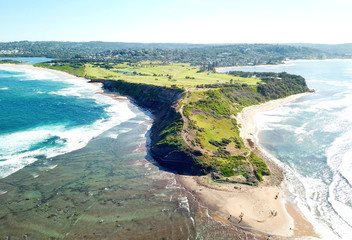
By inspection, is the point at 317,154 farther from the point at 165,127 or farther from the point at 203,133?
the point at 165,127

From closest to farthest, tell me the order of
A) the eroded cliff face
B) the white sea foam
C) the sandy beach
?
the sandy beach
the white sea foam
the eroded cliff face

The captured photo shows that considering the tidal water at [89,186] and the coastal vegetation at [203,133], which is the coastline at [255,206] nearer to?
the tidal water at [89,186]

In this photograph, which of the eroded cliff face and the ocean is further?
the eroded cliff face

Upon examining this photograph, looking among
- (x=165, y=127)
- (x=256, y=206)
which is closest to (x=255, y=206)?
(x=256, y=206)

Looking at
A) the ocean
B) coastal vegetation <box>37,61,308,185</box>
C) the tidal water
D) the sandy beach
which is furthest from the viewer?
coastal vegetation <box>37,61,308,185</box>

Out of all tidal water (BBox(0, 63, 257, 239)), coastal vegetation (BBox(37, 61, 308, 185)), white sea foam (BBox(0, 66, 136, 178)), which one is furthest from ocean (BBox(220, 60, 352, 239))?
white sea foam (BBox(0, 66, 136, 178))

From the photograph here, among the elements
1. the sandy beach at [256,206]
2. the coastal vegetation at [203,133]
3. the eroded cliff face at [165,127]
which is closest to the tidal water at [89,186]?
the sandy beach at [256,206]

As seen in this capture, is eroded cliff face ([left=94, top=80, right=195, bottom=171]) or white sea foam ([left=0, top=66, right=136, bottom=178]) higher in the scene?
eroded cliff face ([left=94, top=80, right=195, bottom=171])

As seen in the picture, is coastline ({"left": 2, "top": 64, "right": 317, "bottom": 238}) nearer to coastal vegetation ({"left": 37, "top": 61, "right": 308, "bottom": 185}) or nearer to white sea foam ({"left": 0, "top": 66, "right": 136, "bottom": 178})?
coastal vegetation ({"left": 37, "top": 61, "right": 308, "bottom": 185})

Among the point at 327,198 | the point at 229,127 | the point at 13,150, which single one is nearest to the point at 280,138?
the point at 229,127
